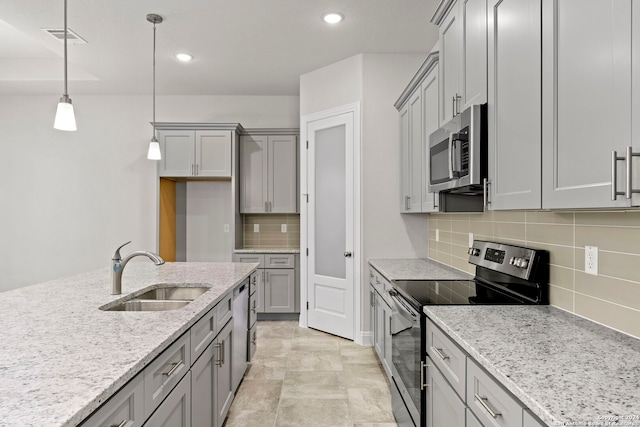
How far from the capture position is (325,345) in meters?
3.78

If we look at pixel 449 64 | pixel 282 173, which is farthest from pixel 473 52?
pixel 282 173

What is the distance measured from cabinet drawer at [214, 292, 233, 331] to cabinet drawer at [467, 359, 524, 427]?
1.31m

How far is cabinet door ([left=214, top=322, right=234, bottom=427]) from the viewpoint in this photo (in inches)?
83.9

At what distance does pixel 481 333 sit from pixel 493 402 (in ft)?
0.97

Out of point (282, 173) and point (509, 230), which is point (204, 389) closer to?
point (509, 230)

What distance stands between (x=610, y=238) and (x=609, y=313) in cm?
27

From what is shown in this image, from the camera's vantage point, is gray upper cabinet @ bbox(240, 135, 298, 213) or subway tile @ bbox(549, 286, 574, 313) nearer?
subway tile @ bbox(549, 286, 574, 313)

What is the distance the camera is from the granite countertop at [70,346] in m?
0.87

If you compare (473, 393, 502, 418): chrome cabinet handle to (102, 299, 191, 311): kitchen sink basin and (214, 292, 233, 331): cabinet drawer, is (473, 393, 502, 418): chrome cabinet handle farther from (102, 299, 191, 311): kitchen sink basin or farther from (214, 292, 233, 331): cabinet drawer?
(102, 299, 191, 311): kitchen sink basin

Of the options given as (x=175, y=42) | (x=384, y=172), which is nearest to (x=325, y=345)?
(x=384, y=172)

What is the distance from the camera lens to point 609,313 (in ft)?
4.74

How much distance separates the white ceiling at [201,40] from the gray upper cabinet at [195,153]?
0.62 meters

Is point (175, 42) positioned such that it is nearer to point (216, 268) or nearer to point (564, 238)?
point (216, 268)

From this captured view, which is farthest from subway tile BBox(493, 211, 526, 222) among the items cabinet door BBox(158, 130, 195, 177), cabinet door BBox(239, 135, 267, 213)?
cabinet door BBox(158, 130, 195, 177)
